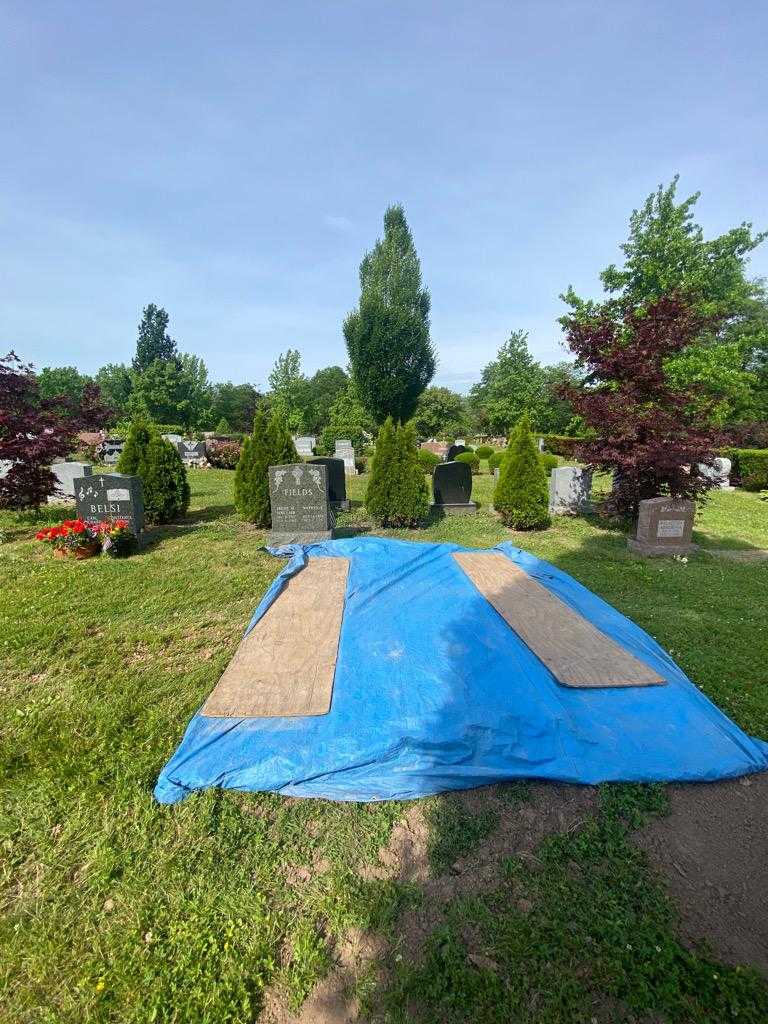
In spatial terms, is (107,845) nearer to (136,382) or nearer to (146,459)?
(146,459)

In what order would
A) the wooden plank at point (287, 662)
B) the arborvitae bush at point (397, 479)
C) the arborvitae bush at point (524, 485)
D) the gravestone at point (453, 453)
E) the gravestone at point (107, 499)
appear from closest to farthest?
the wooden plank at point (287, 662), the gravestone at point (107, 499), the arborvitae bush at point (397, 479), the arborvitae bush at point (524, 485), the gravestone at point (453, 453)

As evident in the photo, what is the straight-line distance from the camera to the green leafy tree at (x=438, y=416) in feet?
133

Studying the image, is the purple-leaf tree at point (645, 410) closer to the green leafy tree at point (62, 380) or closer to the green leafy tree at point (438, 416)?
the green leafy tree at point (438, 416)

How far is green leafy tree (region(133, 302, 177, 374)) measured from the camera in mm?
47844

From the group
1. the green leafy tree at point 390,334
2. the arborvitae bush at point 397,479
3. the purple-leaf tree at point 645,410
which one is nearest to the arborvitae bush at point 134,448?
the arborvitae bush at point 397,479

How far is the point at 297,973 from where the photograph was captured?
5.31 feet

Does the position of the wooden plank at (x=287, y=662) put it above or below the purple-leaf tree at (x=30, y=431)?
below

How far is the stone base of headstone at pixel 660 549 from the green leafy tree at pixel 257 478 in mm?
6480

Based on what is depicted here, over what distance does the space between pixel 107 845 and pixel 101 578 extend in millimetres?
4372

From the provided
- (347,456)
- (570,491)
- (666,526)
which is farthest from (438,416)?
(666,526)

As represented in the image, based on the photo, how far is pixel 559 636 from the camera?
385cm

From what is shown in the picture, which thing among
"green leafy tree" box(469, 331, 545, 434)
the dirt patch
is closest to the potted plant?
the dirt patch

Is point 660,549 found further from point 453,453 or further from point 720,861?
point 453,453

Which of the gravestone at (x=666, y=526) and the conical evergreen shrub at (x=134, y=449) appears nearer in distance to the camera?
the gravestone at (x=666, y=526)
